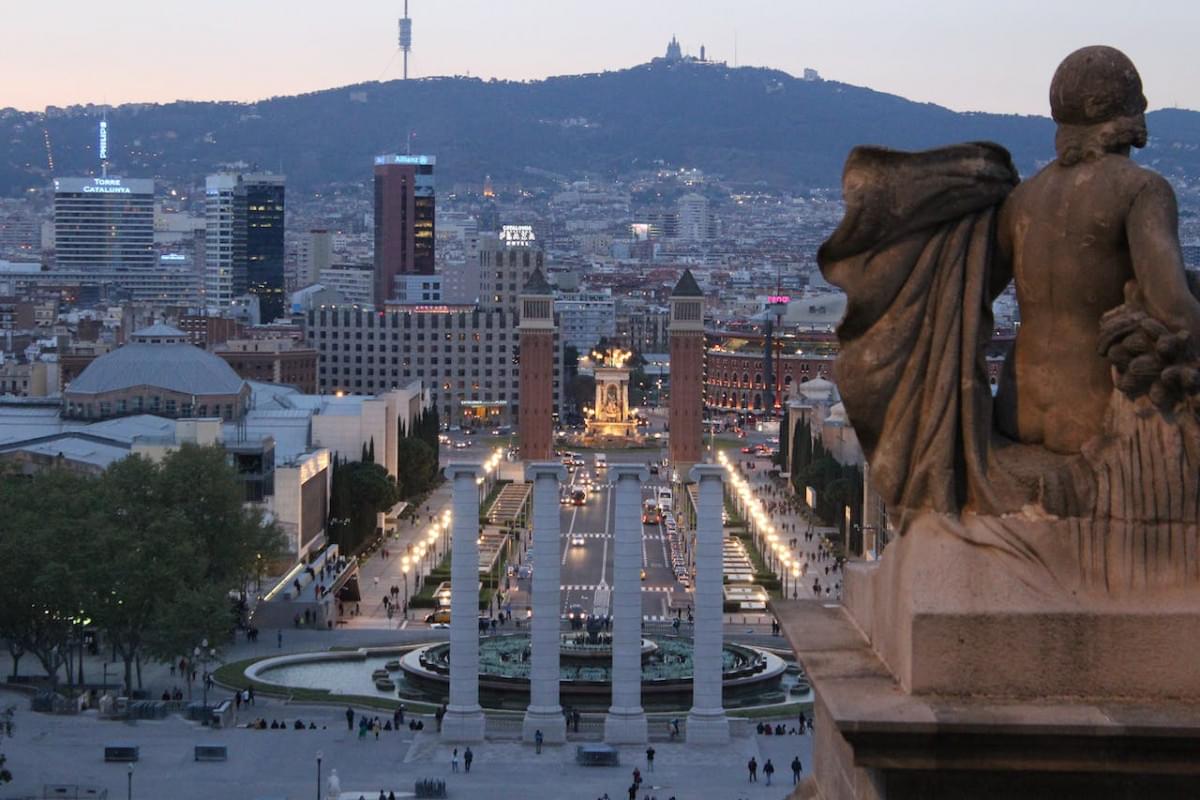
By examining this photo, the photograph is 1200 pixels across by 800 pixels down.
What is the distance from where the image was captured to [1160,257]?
5.65m

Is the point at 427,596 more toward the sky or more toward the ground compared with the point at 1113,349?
more toward the ground

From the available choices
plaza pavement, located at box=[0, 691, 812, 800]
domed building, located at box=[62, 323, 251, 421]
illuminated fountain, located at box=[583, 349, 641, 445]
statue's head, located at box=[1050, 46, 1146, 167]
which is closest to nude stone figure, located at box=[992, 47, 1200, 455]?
statue's head, located at box=[1050, 46, 1146, 167]

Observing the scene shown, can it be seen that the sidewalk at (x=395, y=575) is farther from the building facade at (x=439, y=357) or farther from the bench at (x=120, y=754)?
the building facade at (x=439, y=357)

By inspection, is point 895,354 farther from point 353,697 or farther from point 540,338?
point 540,338

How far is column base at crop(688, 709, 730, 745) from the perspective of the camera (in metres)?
40.8

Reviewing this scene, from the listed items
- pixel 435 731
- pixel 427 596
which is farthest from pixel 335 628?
pixel 435 731

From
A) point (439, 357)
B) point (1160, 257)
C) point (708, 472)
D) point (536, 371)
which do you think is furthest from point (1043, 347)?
point (439, 357)

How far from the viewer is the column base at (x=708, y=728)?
40.8 metres

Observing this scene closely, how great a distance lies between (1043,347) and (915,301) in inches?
12.1

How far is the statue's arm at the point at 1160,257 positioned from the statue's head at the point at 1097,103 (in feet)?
0.60

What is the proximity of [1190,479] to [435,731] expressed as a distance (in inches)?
1444

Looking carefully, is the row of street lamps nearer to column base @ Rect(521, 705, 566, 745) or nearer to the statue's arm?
column base @ Rect(521, 705, 566, 745)

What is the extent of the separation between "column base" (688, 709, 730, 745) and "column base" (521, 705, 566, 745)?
6.74 ft

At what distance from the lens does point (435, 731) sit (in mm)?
41688
